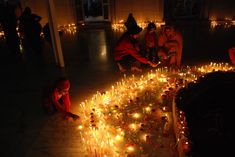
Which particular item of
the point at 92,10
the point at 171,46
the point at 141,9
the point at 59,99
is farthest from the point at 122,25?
the point at 59,99

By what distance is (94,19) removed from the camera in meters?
16.3

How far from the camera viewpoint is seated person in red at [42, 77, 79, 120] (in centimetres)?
560

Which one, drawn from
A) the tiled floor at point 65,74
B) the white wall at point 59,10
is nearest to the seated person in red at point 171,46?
the tiled floor at point 65,74

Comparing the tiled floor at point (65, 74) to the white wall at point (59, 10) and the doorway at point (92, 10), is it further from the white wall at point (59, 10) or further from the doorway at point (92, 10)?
the doorway at point (92, 10)

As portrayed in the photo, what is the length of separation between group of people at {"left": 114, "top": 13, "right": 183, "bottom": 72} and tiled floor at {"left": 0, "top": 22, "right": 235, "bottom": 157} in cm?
53

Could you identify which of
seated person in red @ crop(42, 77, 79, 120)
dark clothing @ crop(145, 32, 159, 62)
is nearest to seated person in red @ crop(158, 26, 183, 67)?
dark clothing @ crop(145, 32, 159, 62)

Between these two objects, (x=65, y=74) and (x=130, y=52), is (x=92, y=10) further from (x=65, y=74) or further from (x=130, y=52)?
(x=130, y=52)

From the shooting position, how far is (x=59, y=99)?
19.7 feet

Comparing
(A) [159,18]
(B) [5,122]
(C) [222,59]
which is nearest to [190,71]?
(C) [222,59]

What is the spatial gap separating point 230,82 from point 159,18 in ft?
32.2

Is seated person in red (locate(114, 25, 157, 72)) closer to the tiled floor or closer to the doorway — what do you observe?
the tiled floor

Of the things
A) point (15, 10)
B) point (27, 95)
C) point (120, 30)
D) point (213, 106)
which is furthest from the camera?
point (120, 30)

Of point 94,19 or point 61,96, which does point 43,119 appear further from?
point 94,19

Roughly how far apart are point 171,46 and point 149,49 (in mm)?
767
